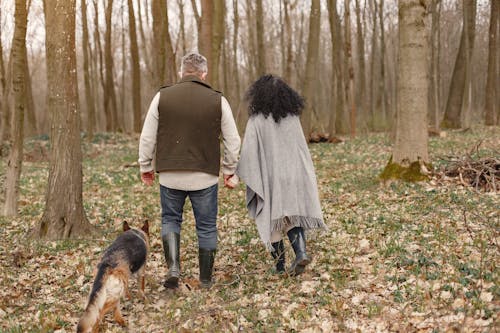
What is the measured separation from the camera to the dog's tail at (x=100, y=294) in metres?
4.02

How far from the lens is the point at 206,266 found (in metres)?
5.48

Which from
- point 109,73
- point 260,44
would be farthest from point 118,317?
point 109,73

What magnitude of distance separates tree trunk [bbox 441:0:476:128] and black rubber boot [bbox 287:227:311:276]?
18.4 m

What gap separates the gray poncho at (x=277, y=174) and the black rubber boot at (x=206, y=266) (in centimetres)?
65

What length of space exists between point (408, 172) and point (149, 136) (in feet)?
20.1

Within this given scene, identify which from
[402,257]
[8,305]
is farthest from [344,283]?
[8,305]

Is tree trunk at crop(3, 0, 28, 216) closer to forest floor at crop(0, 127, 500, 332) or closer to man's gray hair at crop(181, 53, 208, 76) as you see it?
forest floor at crop(0, 127, 500, 332)

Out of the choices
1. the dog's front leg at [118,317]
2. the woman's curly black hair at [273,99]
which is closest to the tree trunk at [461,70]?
the woman's curly black hair at [273,99]

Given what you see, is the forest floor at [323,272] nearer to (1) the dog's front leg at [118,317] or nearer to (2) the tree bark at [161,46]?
(1) the dog's front leg at [118,317]

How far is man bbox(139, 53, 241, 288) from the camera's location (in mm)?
5168

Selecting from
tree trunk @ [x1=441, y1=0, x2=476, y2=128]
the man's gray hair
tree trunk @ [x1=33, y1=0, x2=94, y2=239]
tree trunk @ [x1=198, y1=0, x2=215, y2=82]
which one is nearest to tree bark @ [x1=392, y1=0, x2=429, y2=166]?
the man's gray hair

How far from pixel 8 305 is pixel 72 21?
175 inches

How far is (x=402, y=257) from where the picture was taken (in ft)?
18.7

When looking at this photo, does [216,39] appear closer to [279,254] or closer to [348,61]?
[348,61]
